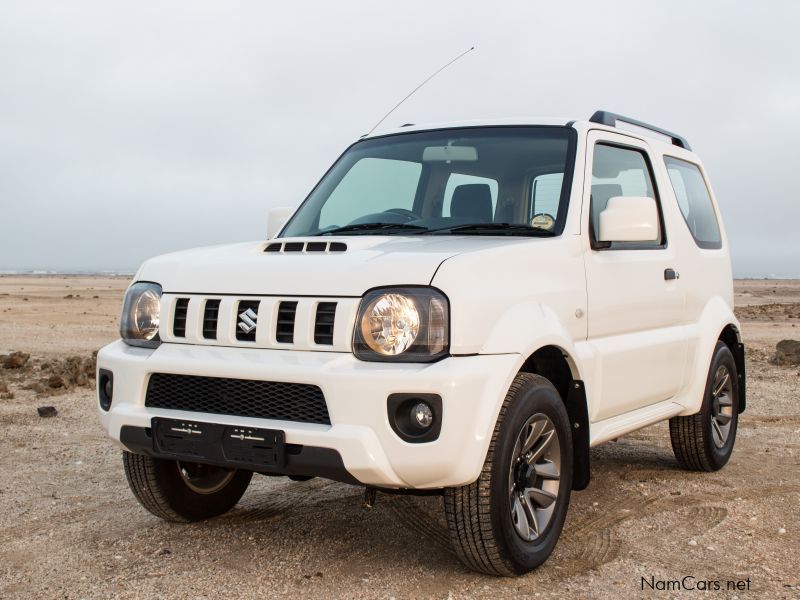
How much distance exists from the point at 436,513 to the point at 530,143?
200 cm

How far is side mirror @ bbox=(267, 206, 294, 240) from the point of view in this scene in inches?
205

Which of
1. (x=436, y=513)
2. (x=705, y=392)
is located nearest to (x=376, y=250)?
(x=436, y=513)

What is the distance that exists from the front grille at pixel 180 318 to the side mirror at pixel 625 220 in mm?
1970

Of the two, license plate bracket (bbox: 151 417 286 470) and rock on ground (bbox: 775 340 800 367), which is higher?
license plate bracket (bbox: 151 417 286 470)

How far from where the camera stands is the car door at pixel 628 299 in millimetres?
4426

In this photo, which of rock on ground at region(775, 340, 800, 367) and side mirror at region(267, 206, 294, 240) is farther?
rock on ground at region(775, 340, 800, 367)

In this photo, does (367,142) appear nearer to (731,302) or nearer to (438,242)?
(438,242)

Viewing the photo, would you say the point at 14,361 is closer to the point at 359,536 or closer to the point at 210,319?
the point at 359,536

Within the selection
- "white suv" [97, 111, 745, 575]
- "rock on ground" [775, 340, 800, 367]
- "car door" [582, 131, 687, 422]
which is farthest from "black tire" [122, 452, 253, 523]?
"rock on ground" [775, 340, 800, 367]

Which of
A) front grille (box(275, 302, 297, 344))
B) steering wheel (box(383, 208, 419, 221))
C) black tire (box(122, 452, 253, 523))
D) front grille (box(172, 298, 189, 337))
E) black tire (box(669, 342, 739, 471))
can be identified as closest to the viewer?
front grille (box(275, 302, 297, 344))

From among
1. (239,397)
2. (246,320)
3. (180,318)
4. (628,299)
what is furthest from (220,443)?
(628,299)

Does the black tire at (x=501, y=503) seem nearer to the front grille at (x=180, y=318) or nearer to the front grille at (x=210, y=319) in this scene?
the front grille at (x=210, y=319)

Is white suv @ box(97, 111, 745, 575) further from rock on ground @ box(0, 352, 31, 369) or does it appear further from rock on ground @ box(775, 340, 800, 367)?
rock on ground @ box(775, 340, 800, 367)

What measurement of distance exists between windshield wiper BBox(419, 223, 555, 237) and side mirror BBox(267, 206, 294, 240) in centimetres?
114
